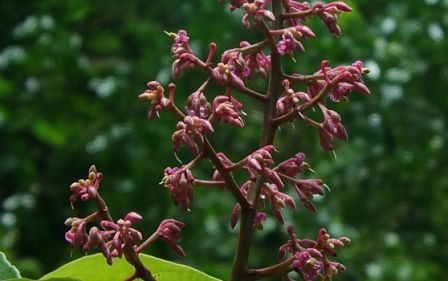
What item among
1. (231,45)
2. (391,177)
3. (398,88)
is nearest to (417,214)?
(391,177)

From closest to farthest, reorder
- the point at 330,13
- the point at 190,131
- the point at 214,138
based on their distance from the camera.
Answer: the point at 190,131, the point at 330,13, the point at 214,138

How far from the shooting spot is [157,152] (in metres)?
5.60

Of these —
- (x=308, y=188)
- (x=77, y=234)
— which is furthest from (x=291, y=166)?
(x=77, y=234)

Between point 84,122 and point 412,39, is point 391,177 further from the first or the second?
point 84,122

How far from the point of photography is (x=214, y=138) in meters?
6.18

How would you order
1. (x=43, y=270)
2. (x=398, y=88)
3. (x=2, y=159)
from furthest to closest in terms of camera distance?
1. (x=398, y=88)
2. (x=2, y=159)
3. (x=43, y=270)

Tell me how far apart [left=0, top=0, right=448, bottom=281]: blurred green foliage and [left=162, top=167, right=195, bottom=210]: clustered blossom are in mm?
4121

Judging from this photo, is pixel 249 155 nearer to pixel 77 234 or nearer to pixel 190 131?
pixel 190 131

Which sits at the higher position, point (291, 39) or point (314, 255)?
point (291, 39)

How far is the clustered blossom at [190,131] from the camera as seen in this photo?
1.22 meters

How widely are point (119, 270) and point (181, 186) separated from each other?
237mm

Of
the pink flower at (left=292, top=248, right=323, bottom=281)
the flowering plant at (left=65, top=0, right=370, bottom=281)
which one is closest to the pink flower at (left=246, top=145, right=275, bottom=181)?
the flowering plant at (left=65, top=0, right=370, bottom=281)

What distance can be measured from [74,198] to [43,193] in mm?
5010

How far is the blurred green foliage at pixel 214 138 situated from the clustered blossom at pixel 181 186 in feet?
13.5
